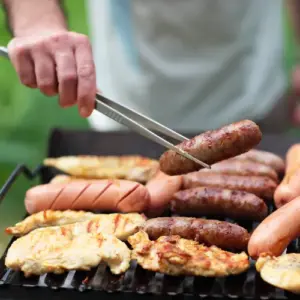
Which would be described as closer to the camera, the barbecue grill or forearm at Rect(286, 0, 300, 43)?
the barbecue grill

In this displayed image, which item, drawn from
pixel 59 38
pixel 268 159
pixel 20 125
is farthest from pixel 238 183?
pixel 20 125

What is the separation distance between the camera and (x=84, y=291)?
270 cm

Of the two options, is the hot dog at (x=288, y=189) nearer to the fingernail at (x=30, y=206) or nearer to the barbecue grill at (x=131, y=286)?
the barbecue grill at (x=131, y=286)

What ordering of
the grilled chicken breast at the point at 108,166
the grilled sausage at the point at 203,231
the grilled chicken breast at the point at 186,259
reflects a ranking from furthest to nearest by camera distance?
the grilled chicken breast at the point at 108,166
the grilled sausage at the point at 203,231
the grilled chicken breast at the point at 186,259

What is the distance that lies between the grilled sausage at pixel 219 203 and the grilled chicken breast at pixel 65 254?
516 millimetres

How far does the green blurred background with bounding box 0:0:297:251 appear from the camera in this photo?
169 inches

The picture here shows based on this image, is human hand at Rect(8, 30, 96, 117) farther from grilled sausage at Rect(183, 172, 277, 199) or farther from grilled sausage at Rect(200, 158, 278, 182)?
grilled sausage at Rect(200, 158, 278, 182)

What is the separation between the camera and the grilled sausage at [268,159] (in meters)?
3.68

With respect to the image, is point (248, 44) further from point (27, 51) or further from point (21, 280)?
point (21, 280)

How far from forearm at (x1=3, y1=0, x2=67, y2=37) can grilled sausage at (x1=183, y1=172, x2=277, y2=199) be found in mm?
1028

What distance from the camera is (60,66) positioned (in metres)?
2.98

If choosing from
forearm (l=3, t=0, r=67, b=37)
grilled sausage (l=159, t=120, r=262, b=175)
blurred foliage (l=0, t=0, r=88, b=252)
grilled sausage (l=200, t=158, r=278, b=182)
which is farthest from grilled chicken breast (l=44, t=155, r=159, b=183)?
forearm (l=3, t=0, r=67, b=37)

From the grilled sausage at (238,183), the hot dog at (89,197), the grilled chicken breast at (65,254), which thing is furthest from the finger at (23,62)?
the grilled sausage at (238,183)

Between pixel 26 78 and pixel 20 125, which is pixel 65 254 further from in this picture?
pixel 20 125
